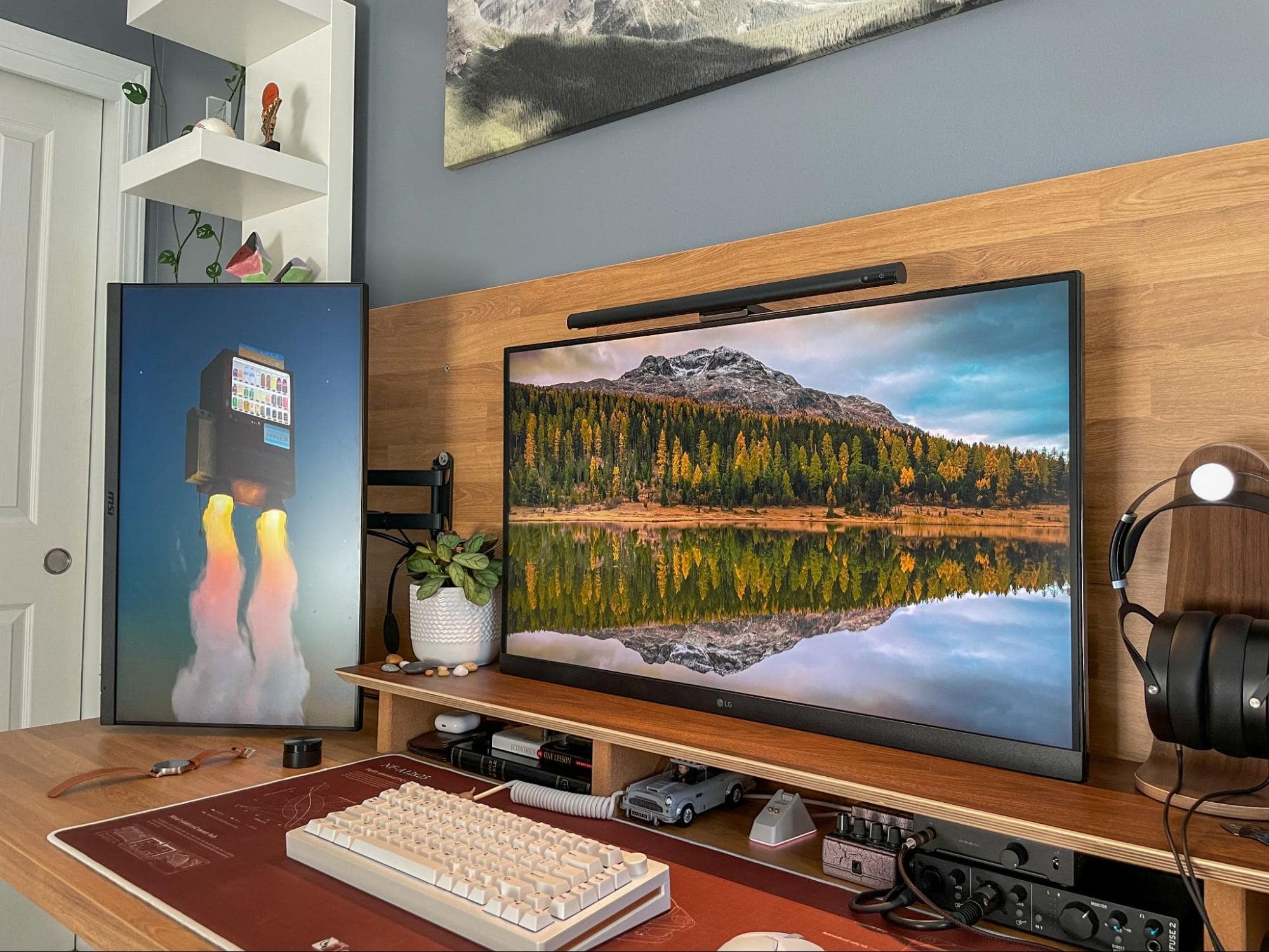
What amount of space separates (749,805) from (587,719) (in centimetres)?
24

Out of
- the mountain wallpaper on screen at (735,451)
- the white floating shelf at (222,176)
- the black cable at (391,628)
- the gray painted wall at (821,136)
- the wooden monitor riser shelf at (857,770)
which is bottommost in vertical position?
the wooden monitor riser shelf at (857,770)

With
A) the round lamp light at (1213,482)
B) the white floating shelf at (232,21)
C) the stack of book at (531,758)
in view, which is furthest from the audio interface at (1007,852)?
the white floating shelf at (232,21)

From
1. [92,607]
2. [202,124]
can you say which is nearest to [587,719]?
[202,124]

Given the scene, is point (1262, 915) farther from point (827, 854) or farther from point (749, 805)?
point (749, 805)

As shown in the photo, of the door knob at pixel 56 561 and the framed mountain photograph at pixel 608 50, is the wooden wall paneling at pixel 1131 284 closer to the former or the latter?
the framed mountain photograph at pixel 608 50

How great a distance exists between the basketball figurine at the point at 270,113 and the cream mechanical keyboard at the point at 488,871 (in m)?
1.45

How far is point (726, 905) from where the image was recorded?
0.87m

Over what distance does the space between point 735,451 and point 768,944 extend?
603 mm

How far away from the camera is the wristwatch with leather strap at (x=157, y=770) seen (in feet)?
3.95

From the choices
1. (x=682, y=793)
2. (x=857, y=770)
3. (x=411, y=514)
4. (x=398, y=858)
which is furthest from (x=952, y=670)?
(x=411, y=514)

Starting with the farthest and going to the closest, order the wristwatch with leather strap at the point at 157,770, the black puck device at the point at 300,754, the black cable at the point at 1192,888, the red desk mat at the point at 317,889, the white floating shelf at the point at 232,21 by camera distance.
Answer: the white floating shelf at the point at 232,21, the black puck device at the point at 300,754, the wristwatch with leather strap at the point at 157,770, the red desk mat at the point at 317,889, the black cable at the point at 1192,888

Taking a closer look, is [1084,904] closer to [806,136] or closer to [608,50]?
[806,136]

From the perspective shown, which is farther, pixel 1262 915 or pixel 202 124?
pixel 202 124

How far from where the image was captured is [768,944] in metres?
0.74
